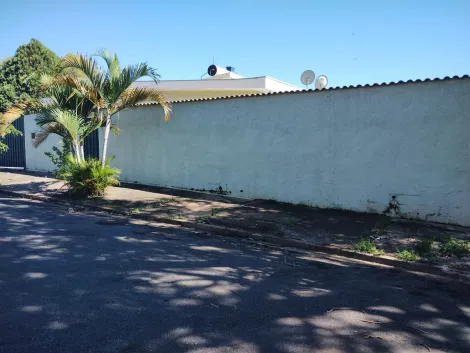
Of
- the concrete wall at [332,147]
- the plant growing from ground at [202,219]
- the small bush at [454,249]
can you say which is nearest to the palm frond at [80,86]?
the concrete wall at [332,147]

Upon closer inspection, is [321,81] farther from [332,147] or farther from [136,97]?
[136,97]

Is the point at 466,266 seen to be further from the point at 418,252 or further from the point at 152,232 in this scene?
the point at 152,232

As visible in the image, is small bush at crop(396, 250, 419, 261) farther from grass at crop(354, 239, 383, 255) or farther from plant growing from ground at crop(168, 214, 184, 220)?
plant growing from ground at crop(168, 214, 184, 220)

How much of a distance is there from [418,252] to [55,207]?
26.4 ft

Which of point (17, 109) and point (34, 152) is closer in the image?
point (17, 109)

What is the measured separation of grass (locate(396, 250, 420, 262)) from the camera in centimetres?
540

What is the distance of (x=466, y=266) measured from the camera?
514 cm

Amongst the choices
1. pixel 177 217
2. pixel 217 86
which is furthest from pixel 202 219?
pixel 217 86

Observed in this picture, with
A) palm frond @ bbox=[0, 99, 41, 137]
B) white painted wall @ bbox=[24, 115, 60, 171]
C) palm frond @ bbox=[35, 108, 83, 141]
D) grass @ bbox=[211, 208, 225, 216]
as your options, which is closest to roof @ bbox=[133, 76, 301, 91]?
white painted wall @ bbox=[24, 115, 60, 171]

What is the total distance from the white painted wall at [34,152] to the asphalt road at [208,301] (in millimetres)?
10443

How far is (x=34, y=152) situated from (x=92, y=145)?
3.99m

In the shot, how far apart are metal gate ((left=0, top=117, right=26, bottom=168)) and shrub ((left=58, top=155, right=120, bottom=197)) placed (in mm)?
8118

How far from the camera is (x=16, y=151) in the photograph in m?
16.9

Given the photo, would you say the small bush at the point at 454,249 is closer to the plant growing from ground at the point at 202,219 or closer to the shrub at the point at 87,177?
the plant growing from ground at the point at 202,219
